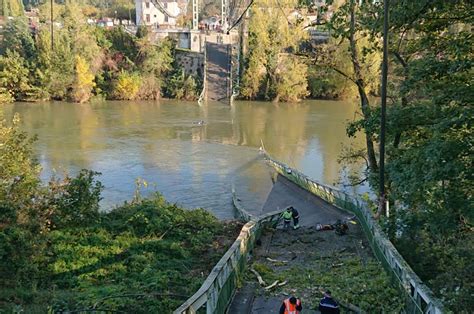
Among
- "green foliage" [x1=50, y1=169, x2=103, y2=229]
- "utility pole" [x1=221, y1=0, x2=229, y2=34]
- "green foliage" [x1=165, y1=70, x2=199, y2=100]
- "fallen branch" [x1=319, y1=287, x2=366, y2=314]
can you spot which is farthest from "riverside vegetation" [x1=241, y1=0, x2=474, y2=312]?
"utility pole" [x1=221, y1=0, x2=229, y2=34]

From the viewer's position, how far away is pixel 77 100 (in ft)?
194

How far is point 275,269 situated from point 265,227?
4.63 metres

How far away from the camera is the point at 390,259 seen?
998 cm

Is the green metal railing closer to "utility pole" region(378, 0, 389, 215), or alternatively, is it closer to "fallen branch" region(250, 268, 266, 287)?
"fallen branch" region(250, 268, 266, 287)

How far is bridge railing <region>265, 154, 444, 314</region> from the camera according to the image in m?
7.61

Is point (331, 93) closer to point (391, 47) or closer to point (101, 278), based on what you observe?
point (391, 47)

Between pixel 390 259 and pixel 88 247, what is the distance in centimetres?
921

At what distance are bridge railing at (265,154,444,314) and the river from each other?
300 inches

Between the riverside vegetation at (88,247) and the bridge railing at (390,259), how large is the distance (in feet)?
13.6

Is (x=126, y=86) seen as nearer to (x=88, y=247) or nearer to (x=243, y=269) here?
(x=88, y=247)

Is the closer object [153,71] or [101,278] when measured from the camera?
[101,278]

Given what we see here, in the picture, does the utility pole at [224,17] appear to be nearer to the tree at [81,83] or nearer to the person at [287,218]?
the tree at [81,83]

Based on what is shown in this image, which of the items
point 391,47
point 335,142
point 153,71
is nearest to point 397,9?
point 391,47

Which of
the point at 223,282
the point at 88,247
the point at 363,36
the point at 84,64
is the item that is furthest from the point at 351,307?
the point at 84,64
